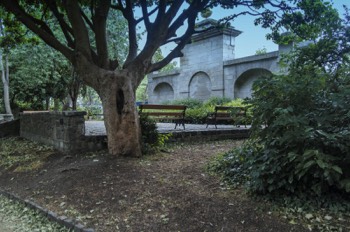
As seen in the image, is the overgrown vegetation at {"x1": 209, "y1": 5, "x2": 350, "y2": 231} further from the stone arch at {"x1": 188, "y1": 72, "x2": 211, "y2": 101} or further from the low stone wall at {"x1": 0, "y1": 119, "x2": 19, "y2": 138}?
the stone arch at {"x1": 188, "y1": 72, "x2": 211, "y2": 101}

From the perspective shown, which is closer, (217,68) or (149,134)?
(149,134)

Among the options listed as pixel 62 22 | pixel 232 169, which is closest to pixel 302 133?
pixel 232 169

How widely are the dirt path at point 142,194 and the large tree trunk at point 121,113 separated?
0.34 m

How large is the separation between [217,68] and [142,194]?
1286 cm

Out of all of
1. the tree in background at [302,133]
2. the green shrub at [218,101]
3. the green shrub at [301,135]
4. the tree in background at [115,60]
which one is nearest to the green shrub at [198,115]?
the green shrub at [218,101]

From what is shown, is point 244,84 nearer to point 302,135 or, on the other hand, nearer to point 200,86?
point 200,86

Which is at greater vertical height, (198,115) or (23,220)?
(198,115)

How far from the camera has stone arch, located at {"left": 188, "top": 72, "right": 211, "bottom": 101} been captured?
57.3 ft

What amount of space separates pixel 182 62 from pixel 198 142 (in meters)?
10.5

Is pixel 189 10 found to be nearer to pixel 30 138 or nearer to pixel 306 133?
pixel 306 133

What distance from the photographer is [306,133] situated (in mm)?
3361

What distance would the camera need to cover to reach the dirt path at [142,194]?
354cm

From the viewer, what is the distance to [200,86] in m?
17.9

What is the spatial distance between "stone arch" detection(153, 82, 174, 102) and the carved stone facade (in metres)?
0.97
